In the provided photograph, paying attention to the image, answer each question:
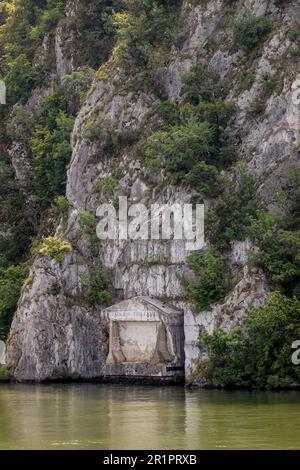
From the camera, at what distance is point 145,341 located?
69438 mm

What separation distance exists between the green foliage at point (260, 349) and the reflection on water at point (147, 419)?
1501 mm

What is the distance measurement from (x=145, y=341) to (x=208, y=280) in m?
5.20

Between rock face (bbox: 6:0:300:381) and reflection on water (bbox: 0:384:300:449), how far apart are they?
5259mm

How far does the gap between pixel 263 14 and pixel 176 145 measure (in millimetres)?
9439

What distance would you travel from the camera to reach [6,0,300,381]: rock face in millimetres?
68750

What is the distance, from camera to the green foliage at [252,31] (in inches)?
2936

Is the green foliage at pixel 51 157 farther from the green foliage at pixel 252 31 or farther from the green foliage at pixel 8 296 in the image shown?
the green foliage at pixel 252 31

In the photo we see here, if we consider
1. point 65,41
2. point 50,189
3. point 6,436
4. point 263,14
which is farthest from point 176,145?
point 6,436

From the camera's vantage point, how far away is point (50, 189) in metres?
84.8

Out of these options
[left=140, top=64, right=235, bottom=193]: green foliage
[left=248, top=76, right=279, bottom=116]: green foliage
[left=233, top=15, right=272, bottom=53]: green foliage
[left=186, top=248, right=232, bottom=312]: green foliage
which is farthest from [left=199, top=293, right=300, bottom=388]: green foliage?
[left=233, top=15, right=272, bottom=53]: green foliage

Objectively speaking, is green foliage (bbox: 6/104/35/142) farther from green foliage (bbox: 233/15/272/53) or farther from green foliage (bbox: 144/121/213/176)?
green foliage (bbox: 233/15/272/53)

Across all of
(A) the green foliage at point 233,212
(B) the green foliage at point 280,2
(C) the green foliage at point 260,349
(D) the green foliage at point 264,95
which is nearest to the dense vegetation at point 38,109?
(A) the green foliage at point 233,212
